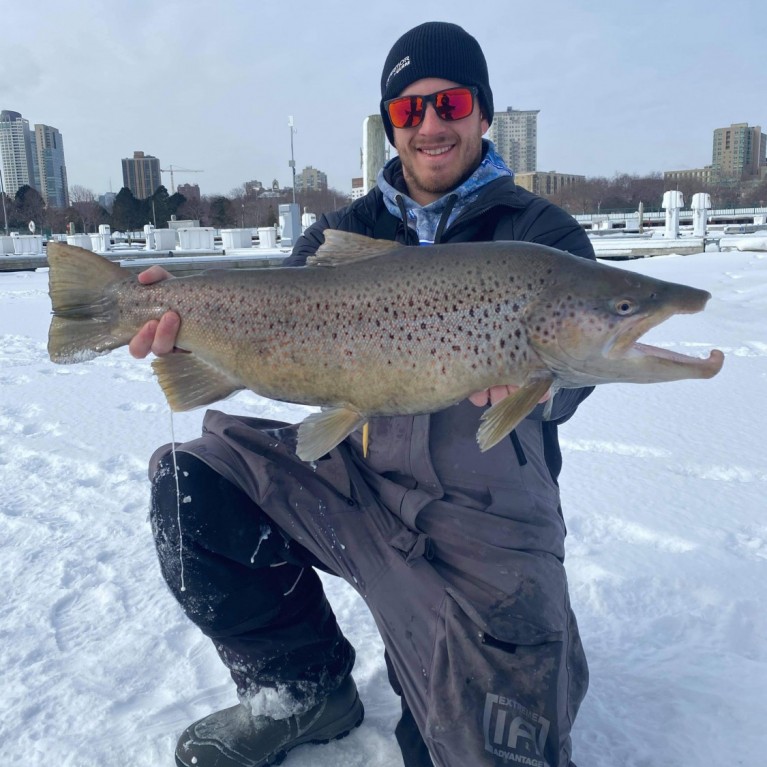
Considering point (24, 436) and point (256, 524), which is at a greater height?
point (256, 524)

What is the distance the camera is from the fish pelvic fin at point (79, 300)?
2922mm

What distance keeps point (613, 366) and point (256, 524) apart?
1420 mm

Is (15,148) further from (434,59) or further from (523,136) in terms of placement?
(434,59)

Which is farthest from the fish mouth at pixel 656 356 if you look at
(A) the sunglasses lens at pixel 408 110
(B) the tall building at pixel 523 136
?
(B) the tall building at pixel 523 136

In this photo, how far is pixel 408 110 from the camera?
335 cm

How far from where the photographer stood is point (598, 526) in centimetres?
372

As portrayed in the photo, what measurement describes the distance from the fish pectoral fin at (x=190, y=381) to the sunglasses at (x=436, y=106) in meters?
1.50

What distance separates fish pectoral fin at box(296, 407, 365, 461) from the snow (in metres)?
1.05

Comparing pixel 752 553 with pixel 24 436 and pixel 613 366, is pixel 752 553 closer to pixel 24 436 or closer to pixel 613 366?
pixel 613 366

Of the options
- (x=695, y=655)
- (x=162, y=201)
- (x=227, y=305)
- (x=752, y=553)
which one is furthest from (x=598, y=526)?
(x=162, y=201)

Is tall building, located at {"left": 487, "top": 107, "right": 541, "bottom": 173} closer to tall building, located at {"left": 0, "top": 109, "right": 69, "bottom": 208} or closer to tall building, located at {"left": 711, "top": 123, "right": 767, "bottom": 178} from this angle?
tall building, located at {"left": 711, "top": 123, "right": 767, "bottom": 178}

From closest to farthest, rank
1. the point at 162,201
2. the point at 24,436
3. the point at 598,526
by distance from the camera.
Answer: the point at 598,526
the point at 24,436
the point at 162,201

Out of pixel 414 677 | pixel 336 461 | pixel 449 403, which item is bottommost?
pixel 414 677

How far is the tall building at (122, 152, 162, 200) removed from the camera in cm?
14295
